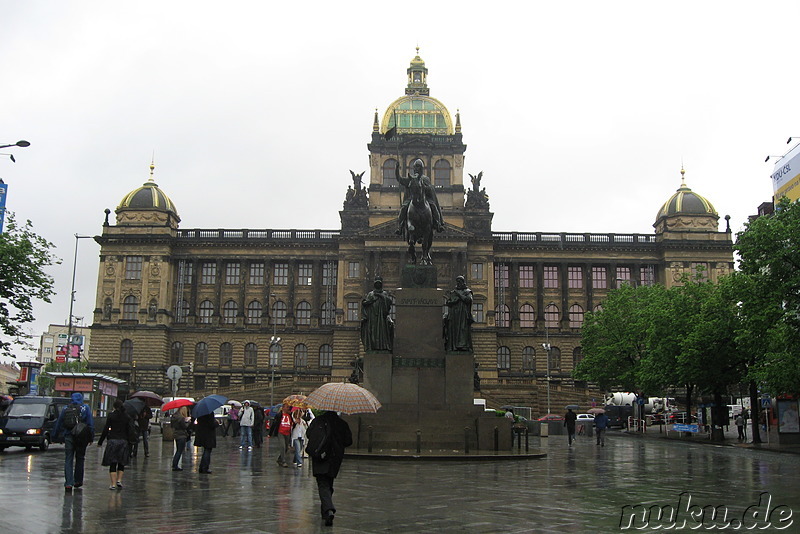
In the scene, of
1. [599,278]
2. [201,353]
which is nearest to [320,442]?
[201,353]

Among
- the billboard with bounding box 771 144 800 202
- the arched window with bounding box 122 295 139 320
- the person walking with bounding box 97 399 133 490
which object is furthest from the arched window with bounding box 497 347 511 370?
the person walking with bounding box 97 399 133 490

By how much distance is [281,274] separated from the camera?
289ft

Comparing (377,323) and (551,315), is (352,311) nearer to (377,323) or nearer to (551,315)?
(551,315)

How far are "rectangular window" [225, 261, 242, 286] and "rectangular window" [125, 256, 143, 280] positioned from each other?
8699 millimetres

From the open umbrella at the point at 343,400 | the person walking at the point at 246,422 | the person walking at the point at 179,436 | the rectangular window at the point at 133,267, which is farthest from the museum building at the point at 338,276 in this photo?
the open umbrella at the point at 343,400

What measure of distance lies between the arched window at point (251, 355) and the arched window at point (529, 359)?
27.3m

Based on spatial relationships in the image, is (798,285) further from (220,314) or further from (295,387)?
(220,314)

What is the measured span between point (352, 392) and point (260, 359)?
73728 millimetres

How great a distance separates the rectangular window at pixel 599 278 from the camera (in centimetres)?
8719

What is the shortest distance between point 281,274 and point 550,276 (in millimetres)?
28070

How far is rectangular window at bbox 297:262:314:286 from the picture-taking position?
8788 centimetres

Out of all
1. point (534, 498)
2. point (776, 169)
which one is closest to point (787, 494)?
point (534, 498)

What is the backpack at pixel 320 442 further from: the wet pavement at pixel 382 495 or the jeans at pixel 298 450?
the jeans at pixel 298 450

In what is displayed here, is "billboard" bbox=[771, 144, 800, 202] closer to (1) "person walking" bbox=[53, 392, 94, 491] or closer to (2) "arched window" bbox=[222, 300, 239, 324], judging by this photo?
(1) "person walking" bbox=[53, 392, 94, 491]
